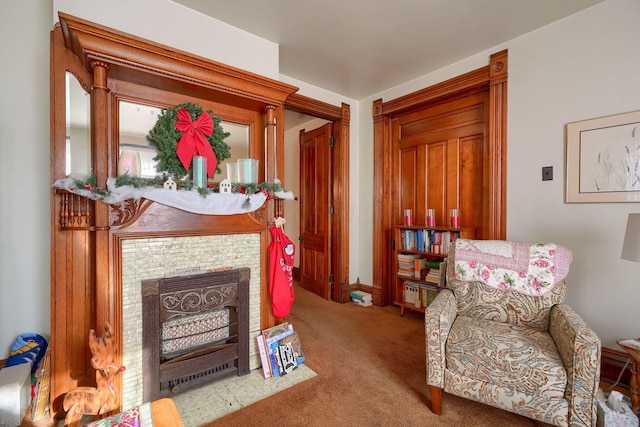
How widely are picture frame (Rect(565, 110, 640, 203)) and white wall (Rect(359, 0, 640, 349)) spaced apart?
6 cm

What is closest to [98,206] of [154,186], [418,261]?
[154,186]

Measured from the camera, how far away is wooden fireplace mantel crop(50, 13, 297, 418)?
1624mm

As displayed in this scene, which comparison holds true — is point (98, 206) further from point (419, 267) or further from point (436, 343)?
point (419, 267)

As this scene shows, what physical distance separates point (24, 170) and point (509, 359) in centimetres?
323

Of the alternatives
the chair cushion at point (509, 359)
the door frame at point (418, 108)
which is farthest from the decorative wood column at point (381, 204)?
the chair cushion at point (509, 359)

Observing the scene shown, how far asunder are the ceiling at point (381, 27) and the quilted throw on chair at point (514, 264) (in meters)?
1.75

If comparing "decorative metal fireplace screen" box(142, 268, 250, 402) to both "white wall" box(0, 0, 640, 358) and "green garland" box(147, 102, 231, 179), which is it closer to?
"green garland" box(147, 102, 231, 179)

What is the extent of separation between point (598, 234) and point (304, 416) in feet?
7.82

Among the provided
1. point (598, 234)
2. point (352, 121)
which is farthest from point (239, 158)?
point (598, 234)

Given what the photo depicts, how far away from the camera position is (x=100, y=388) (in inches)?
58.3

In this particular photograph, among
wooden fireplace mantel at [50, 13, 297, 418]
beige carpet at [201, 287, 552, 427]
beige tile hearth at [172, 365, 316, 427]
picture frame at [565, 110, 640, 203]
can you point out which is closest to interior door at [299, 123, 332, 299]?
beige carpet at [201, 287, 552, 427]

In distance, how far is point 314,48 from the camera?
2.63 meters

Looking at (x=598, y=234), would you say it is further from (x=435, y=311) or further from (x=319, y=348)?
(x=319, y=348)

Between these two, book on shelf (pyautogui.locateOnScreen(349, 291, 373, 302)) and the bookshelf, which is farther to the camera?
book on shelf (pyautogui.locateOnScreen(349, 291, 373, 302))
